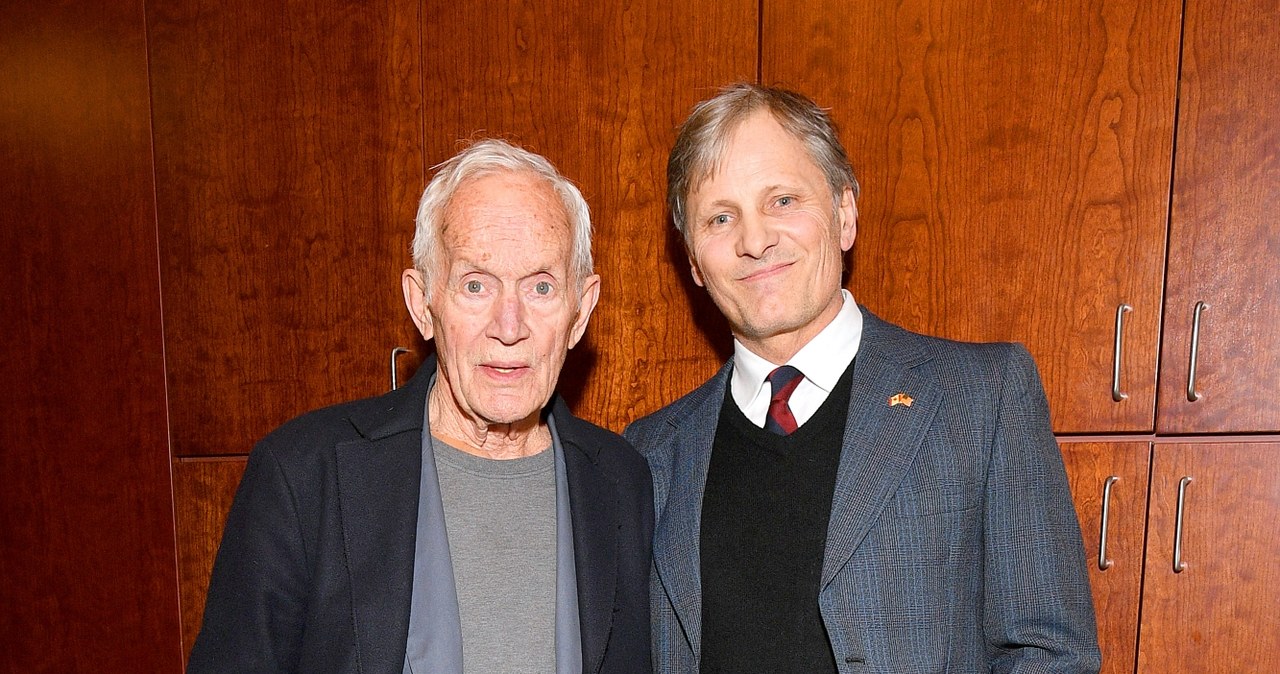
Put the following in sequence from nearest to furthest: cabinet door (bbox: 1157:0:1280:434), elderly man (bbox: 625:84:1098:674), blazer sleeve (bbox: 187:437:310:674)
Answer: blazer sleeve (bbox: 187:437:310:674) → elderly man (bbox: 625:84:1098:674) → cabinet door (bbox: 1157:0:1280:434)

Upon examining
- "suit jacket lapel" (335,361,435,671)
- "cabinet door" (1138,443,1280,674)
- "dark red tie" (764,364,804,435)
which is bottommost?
"cabinet door" (1138,443,1280,674)

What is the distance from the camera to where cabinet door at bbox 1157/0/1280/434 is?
178 centimetres

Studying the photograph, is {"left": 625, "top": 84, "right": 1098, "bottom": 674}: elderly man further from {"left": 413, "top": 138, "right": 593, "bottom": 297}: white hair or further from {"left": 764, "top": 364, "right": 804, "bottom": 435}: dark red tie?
{"left": 413, "top": 138, "right": 593, "bottom": 297}: white hair

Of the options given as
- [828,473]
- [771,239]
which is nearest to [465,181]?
[771,239]

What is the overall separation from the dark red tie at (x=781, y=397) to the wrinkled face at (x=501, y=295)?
0.40 meters

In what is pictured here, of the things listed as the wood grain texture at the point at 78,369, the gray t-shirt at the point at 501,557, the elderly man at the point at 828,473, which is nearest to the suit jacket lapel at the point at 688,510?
the elderly man at the point at 828,473

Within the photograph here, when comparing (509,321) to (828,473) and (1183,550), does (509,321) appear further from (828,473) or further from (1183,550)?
(1183,550)

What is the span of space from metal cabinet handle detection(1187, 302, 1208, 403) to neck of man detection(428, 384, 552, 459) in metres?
1.48

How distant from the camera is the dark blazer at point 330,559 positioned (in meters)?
1.19

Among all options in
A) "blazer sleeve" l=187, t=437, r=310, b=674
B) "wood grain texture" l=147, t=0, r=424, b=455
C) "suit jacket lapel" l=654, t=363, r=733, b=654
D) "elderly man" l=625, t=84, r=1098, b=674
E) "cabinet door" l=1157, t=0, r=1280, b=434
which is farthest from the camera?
"wood grain texture" l=147, t=0, r=424, b=455

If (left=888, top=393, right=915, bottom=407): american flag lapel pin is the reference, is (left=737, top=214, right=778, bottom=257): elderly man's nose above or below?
above

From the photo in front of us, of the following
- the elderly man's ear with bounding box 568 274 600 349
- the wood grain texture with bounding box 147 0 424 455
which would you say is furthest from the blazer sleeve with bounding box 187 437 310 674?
the wood grain texture with bounding box 147 0 424 455

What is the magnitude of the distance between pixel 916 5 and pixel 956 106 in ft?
0.81

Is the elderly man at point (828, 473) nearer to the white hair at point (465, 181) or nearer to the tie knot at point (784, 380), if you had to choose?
the tie knot at point (784, 380)
